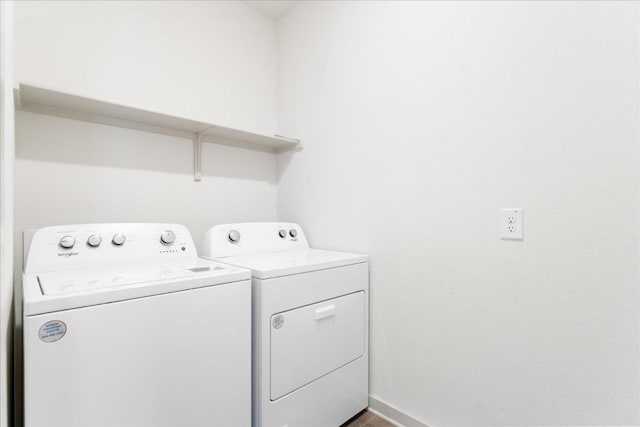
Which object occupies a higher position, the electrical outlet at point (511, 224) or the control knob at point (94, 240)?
the electrical outlet at point (511, 224)

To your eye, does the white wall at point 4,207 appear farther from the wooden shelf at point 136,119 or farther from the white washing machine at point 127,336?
the wooden shelf at point 136,119

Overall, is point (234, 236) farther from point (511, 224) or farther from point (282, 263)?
point (511, 224)

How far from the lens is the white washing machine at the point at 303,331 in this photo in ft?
3.82

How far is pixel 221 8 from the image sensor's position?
1.94 m

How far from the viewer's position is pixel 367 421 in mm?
1511

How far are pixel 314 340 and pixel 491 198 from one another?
3.03 ft

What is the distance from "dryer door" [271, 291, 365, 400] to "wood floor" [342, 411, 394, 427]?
0.31m

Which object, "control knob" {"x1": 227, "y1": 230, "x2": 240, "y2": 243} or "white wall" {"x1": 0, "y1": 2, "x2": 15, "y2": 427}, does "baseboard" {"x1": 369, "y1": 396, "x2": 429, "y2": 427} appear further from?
"white wall" {"x1": 0, "y1": 2, "x2": 15, "y2": 427}

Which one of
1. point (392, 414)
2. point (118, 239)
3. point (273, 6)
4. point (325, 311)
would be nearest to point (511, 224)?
point (325, 311)

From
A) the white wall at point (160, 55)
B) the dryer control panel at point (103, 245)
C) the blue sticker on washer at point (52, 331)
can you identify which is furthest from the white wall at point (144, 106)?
the blue sticker on washer at point (52, 331)

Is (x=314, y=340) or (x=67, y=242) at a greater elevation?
(x=67, y=242)

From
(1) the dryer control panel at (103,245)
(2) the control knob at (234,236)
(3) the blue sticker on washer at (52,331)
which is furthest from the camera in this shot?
(2) the control knob at (234,236)

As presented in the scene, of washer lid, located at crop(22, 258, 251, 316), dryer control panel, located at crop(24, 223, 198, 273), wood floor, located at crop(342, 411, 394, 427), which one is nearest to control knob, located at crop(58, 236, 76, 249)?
dryer control panel, located at crop(24, 223, 198, 273)

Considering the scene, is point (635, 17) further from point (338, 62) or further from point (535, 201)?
point (338, 62)
